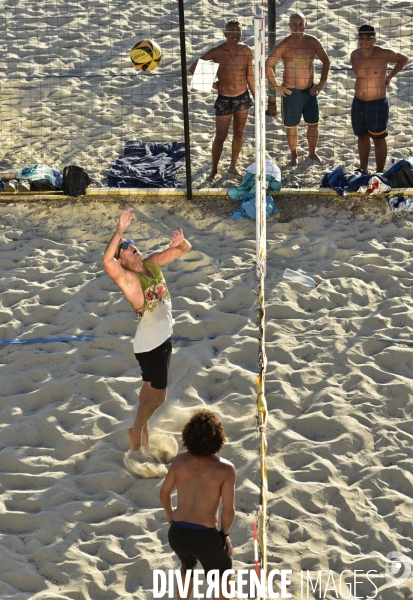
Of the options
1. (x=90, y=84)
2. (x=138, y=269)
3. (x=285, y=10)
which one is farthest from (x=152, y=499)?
(x=285, y=10)

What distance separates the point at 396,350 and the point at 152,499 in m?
2.18

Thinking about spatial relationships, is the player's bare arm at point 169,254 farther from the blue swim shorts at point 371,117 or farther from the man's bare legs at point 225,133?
the blue swim shorts at point 371,117

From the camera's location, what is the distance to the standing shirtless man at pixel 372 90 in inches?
327

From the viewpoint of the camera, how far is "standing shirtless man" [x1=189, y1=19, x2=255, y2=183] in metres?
8.35

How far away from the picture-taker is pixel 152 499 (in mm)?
5207

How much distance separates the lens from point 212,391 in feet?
20.0

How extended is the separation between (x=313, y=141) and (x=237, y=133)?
80cm

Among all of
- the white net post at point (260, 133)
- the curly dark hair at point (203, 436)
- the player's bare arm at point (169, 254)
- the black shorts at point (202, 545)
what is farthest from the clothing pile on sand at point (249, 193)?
the black shorts at point (202, 545)

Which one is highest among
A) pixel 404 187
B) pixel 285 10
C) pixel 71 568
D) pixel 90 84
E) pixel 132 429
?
pixel 285 10

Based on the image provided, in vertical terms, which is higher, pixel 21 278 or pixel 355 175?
pixel 355 175

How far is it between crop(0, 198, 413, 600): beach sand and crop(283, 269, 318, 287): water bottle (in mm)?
71

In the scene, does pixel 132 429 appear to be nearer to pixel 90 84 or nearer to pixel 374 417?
pixel 374 417

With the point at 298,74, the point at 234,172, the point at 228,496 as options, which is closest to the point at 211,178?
the point at 234,172

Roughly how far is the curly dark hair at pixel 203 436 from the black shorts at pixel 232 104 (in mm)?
5074
